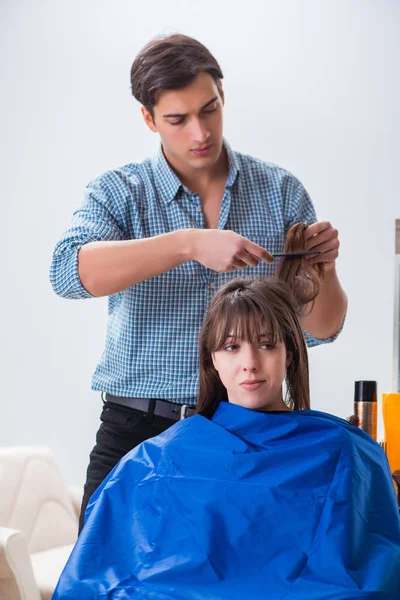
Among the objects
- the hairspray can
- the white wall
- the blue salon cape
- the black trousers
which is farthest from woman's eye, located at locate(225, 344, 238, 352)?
the white wall

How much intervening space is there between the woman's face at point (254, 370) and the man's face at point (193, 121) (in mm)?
513

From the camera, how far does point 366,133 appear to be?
145 inches

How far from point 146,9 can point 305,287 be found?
2682 mm

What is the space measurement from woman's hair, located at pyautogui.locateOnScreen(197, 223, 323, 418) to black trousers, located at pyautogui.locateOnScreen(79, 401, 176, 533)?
133 mm

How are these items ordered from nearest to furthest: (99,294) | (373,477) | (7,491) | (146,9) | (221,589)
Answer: (221,589) → (373,477) → (99,294) → (7,491) → (146,9)

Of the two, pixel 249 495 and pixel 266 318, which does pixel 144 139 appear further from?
pixel 249 495

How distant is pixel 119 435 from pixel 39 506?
1745 mm

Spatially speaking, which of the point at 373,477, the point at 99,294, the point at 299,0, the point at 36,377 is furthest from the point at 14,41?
the point at 373,477

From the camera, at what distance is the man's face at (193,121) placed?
1934 millimetres

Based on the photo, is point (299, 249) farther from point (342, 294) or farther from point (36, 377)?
point (36, 377)

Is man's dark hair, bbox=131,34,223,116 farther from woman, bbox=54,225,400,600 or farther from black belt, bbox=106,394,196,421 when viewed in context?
black belt, bbox=106,394,196,421

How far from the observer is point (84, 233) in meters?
1.92

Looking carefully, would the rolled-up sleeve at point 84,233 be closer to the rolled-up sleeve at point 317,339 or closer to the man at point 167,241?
the man at point 167,241

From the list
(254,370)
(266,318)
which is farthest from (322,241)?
(254,370)
